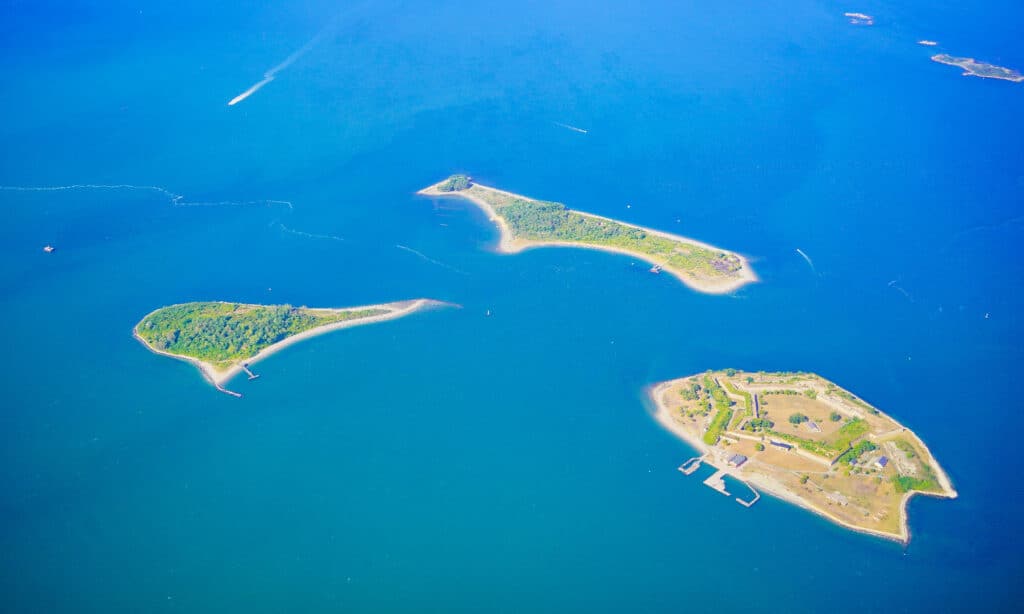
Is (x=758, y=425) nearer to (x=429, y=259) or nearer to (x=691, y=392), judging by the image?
(x=691, y=392)

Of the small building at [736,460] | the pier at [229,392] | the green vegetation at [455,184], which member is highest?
the green vegetation at [455,184]

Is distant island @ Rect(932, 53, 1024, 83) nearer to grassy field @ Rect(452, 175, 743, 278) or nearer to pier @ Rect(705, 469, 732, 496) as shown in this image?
grassy field @ Rect(452, 175, 743, 278)

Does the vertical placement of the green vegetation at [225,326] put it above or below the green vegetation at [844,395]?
below

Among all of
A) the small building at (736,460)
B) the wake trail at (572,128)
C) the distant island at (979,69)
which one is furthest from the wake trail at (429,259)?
the distant island at (979,69)

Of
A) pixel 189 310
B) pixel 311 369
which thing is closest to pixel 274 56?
pixel 189 310

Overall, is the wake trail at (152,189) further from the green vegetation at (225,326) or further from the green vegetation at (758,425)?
the green vegetation at (758,425)

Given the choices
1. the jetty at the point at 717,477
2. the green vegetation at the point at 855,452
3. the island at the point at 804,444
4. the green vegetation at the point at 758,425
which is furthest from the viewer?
the green vegetation at the point at 758,425

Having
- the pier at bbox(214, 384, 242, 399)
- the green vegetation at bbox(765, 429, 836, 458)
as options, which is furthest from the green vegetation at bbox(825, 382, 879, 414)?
the pier at bbox(214, 384, 242, 399)
